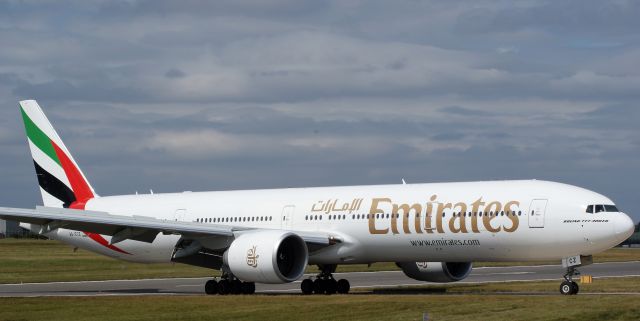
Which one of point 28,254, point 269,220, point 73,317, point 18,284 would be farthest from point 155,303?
point 28,254

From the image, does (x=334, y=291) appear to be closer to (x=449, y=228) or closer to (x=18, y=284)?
(x=449, y=228)

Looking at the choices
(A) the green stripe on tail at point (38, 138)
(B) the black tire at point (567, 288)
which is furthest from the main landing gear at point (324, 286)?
(A) the green stripe on tail at point (38, 138)

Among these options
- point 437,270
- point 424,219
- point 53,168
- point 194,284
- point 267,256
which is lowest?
point 437,270

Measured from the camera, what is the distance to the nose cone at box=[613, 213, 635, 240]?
37812mm

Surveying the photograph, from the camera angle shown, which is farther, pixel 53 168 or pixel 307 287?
pixel 53 168

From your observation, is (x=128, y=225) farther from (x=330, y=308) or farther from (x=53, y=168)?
(x=53, y=168)

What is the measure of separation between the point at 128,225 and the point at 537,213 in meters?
15.0

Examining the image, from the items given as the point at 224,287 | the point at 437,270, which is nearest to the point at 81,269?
the point at 224,287

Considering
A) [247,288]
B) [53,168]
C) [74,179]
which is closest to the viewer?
[247,288]

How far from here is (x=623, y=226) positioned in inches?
1492

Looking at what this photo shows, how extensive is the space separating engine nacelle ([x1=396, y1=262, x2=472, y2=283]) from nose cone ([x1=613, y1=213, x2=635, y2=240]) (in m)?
8.94

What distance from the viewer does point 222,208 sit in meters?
47.4

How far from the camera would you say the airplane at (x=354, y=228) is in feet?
127

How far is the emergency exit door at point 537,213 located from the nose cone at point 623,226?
242cm
